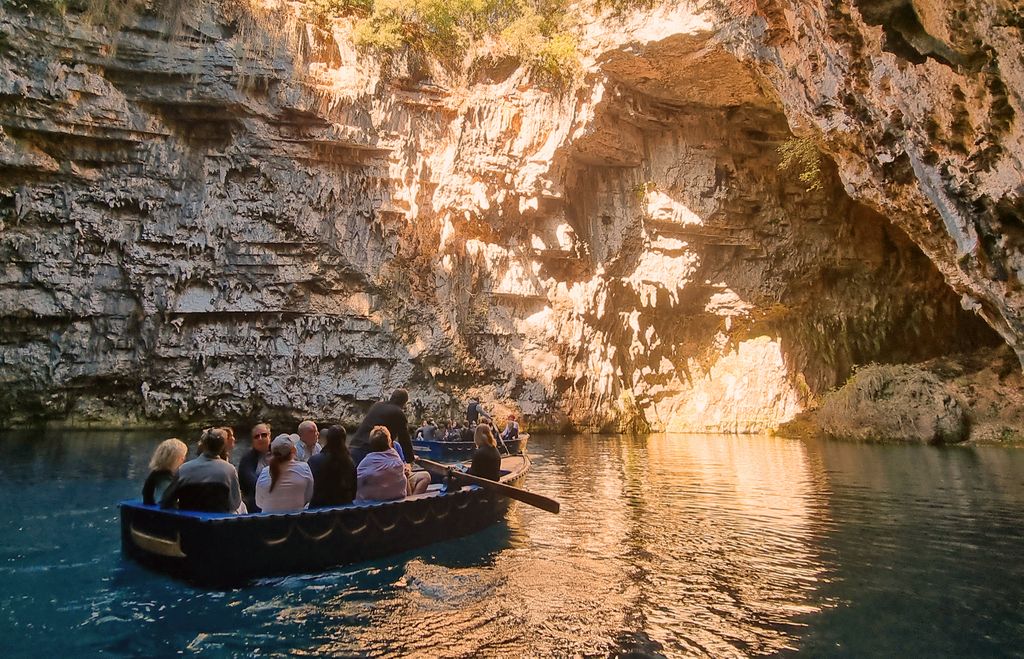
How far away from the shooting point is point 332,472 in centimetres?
644

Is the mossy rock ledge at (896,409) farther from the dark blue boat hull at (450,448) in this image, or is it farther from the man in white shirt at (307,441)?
the man in white shirt at (307,441)

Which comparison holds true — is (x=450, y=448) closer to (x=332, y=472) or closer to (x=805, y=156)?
(x=332, y=472)

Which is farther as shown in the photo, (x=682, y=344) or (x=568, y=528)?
(x=682, y=344)

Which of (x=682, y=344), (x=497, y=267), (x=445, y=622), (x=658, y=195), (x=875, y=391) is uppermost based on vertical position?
(x=658, y=195)

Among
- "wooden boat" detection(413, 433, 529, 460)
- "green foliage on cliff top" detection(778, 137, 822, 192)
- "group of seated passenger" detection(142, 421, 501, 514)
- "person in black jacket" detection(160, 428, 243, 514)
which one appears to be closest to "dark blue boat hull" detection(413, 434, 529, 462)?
"wooden boat" detection(413, 433, 529, 460)

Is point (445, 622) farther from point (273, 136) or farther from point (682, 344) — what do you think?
point (682, 344)

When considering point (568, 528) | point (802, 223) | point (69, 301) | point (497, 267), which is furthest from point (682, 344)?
point (69, 301)

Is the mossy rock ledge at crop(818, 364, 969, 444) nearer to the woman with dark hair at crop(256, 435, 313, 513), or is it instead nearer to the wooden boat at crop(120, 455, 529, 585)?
the wooden boat at crop(120, 455, 529, 585)

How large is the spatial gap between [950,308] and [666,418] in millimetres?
12427

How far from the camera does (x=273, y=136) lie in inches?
920

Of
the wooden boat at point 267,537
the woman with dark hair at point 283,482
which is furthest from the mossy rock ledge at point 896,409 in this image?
the woman with dark hair at point 283,482

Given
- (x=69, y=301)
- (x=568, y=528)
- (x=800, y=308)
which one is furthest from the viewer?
(x=800, y=308)

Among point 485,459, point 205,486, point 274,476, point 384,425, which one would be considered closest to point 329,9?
point 384,425

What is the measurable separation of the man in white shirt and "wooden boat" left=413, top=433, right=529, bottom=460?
25.0ft
